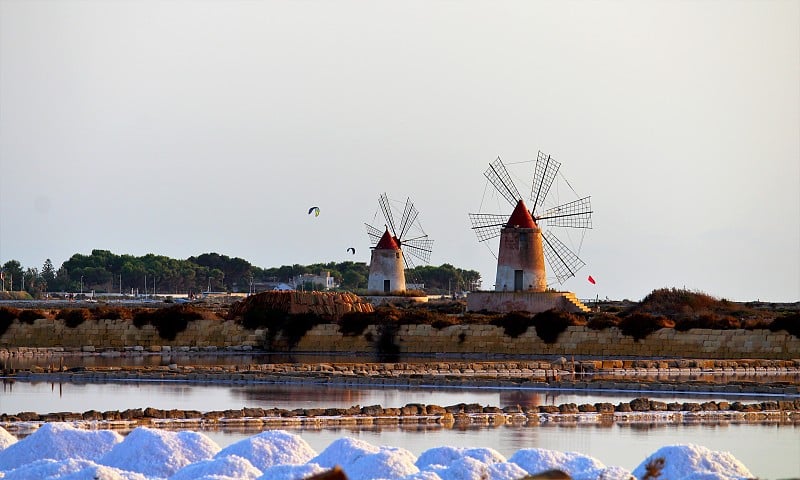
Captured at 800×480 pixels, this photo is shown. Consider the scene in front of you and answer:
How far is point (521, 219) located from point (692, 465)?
84.6 feet

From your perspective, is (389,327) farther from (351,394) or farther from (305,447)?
(305,447)

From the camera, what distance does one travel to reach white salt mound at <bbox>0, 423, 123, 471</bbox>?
1042 centimetres

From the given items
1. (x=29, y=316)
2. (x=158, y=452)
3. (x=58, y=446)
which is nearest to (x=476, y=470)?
(x=158, y=452)

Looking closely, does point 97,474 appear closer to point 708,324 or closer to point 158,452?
point 158,452

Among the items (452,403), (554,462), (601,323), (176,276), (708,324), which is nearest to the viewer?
(554,462)

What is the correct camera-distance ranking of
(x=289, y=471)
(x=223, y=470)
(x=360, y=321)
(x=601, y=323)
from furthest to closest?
(x=360, y=321) → (x=601, y=323) → (x=223, y=470) → (x=289, y=471)

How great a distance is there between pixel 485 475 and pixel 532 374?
36.3 ft

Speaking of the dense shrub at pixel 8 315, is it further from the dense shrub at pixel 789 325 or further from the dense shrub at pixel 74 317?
the dense shrub at pixel 789 325

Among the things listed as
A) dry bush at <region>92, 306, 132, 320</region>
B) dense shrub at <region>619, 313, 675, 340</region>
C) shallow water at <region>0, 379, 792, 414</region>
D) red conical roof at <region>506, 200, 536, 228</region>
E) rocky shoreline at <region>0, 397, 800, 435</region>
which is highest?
red conical roof at <region>506, 200, 536, 228</region>

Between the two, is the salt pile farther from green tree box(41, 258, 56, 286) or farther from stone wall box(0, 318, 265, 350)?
green tree box(41, 258, 56, 286)

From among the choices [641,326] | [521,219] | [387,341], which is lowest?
[387,341]

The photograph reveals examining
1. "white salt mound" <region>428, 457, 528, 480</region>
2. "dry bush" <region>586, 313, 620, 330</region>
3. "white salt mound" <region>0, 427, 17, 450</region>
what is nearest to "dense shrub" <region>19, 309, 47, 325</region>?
"dry bush" <region>586, 313, 620, 330</region>

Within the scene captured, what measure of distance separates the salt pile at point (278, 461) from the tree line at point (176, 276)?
7793cm

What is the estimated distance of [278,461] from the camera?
401 inches
